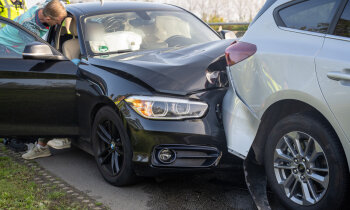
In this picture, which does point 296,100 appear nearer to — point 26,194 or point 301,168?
point 301,168

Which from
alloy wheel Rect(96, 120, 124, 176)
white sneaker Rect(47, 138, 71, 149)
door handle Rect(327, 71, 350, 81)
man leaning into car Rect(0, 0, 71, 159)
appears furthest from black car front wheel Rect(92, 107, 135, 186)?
door handle Rect(327, 71, 350, 81)

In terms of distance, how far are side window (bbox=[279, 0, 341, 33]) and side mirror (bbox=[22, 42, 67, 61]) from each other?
7.61 feet

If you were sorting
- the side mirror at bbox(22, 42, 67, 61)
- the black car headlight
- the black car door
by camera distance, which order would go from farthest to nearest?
the black car door → the side mirror at bbox(22, 42, 67, 61) → the black car headlight

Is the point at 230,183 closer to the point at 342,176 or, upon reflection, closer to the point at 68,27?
the point at 342,176

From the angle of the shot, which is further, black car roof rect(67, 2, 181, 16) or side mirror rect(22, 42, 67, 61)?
black car roof rect(67, 2, 181, 16)

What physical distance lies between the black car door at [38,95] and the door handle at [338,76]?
8.90 feet

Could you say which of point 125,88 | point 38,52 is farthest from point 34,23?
point 125,88

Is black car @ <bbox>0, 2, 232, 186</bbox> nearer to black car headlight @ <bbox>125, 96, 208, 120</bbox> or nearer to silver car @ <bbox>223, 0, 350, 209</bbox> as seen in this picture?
black car headlight @ <bbox>125, 96, 208, 120</bbox>

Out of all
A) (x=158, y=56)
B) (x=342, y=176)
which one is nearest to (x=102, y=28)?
(x=158, y=56)

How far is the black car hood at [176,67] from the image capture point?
4359 mm

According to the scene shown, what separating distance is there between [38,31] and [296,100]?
3740 mm

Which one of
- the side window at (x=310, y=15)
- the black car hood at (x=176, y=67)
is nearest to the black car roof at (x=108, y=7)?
the black car hood at (x=176, y=67)

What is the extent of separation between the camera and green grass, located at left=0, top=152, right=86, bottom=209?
4.40 meters

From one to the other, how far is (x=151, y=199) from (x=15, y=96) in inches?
69.4
